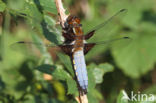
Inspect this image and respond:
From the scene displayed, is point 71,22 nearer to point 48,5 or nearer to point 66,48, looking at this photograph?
point 66,48

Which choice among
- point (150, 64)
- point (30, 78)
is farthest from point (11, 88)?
point (150, 64)

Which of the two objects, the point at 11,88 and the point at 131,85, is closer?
the point at 11,88

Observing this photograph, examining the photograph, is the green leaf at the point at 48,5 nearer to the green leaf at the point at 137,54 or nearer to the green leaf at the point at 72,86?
the green leaf at the point at 72,86

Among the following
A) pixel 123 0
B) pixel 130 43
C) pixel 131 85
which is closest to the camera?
pixel 131 85

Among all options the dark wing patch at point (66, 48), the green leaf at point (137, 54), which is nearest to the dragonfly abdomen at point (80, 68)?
the dark wing patch at point (66, 48)

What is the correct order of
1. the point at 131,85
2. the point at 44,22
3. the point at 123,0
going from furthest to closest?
the point at 123,0, the point at 131,85, the point at 44,22

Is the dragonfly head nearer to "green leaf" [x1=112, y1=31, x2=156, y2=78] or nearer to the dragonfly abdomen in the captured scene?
the dragonfly abdomen

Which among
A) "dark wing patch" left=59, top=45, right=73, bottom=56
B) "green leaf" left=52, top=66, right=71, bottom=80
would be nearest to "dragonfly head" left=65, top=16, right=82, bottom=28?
"dark wing patch" left=59, top=45, right=73, bottom=56

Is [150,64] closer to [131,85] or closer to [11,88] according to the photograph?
[131,85]

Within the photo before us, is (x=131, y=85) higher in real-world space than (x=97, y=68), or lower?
lower
